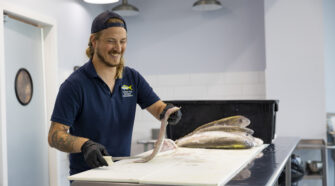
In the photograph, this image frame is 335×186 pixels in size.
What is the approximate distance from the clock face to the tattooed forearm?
1.94 metres

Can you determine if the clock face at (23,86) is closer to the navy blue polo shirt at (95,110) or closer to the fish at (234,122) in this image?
the navy blue polo shirt at (95,110)

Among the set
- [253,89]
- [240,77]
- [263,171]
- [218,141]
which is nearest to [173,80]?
[240,77]

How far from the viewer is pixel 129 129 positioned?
2152 mm

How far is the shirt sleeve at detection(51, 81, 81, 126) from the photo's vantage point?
188cm

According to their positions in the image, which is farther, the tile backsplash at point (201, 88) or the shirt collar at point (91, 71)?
the tile backsplash at point (201, 88)

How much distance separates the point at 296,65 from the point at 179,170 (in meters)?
3.26

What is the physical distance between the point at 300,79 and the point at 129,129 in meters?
2.77

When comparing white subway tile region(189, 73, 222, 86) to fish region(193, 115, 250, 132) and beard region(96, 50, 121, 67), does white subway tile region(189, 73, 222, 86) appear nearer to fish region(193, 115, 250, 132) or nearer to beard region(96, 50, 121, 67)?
fish region(193, 115, 250, 132)

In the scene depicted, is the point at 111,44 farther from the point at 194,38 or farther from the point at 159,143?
the point at 194,38

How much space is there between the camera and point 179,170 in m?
1.47

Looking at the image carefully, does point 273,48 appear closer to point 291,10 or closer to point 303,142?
point 291,10

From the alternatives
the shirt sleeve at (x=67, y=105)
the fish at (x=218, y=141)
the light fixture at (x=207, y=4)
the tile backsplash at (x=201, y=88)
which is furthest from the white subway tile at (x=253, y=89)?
the shirt sleeve at (x=67, y=105)

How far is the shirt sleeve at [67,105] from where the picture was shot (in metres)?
1.88

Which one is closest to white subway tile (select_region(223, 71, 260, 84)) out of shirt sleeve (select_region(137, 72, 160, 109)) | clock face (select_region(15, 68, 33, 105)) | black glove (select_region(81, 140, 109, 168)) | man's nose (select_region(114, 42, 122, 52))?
clock face (select_region(15, 68, 33, 105))
